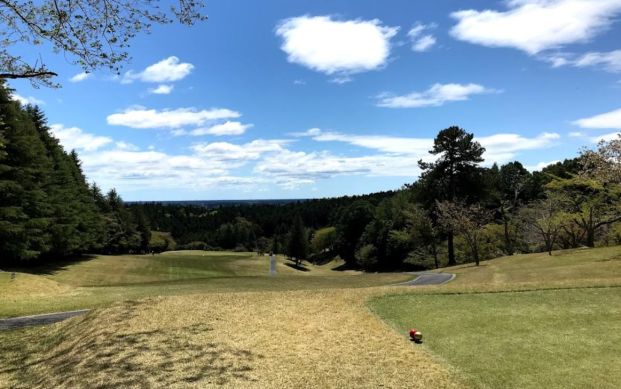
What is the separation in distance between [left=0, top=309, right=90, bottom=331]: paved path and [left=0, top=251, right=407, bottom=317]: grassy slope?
3.55 feet

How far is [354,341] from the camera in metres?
11.9

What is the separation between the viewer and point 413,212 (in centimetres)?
6819

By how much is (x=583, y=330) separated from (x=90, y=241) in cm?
5393

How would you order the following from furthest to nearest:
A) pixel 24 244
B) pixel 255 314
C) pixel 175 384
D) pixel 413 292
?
pixel 24 244 → pixel 413 292 → pixel 255 314 → pixel 175 384

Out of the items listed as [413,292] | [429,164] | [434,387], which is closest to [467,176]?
[429,164]

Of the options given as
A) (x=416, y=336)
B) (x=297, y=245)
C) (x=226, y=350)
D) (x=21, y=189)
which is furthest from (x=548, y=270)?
(x=297, y=245)

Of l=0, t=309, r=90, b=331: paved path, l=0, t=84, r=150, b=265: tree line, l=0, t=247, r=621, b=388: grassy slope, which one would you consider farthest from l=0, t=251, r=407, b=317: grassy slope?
l=0, t=247, r=621, b=388: grassy slope

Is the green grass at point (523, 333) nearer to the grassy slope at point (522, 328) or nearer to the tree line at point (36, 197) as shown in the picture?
the grassy slope at point (522, 328)

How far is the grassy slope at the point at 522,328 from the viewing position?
30.1 ft

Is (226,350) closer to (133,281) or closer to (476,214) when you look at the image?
(133,281)

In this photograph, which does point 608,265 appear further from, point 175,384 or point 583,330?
point 175,384

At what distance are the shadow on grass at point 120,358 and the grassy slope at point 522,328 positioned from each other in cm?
506

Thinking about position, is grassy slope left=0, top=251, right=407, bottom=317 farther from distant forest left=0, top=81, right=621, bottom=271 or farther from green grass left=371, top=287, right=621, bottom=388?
green grass left=371, top=287, right=621, bottom=388

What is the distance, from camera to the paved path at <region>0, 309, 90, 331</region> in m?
15.6
